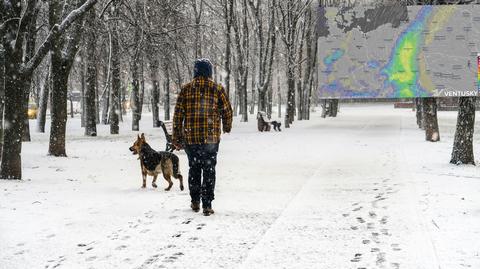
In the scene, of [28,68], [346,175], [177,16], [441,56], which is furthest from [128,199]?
[441,56]

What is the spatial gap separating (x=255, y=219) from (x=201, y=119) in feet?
4.86

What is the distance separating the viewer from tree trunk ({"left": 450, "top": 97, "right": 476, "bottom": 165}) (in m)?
13.0

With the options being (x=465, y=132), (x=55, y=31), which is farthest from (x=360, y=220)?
(x=465, y=132)

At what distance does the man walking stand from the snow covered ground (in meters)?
0.73

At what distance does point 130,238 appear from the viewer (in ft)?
20.1

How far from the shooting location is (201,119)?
7.10 m

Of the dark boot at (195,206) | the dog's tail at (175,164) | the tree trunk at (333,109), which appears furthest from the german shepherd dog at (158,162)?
the tree trunk at (333,109)

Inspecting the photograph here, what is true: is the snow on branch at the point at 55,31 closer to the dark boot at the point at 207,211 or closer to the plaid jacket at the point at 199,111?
the plaid jacket at the point at 199,111

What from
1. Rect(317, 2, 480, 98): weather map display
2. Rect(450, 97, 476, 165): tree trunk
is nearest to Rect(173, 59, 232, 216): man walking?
Rect(450, 97, 476, 165): tree trunk

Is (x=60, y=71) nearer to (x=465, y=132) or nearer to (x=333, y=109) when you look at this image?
(x=465, y=132)

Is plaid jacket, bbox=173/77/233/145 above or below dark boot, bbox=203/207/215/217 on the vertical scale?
above

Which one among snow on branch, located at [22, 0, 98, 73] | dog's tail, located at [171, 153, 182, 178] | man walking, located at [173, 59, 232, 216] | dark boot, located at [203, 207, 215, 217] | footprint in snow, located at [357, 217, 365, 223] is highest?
snow on branch, located at [22, 0, 98, 73]

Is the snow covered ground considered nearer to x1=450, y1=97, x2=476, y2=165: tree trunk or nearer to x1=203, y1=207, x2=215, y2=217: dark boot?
x1=203, y1=207, x2=215, y2=217: dark boot

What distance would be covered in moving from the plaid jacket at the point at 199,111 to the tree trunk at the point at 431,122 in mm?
15263
